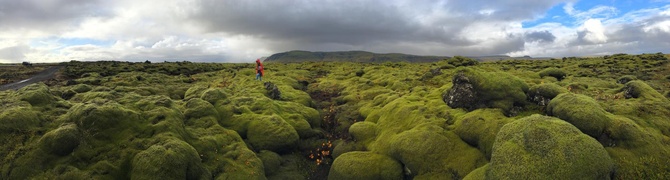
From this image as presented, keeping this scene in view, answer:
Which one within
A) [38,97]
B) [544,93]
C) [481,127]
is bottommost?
[481,127]

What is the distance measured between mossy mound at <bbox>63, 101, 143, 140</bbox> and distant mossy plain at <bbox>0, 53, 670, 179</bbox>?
54mm

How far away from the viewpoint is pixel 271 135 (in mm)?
23109

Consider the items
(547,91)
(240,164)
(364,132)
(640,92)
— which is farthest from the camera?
(364,132)

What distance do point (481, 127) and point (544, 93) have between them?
7030 millimetres

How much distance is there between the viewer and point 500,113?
71.2 feet

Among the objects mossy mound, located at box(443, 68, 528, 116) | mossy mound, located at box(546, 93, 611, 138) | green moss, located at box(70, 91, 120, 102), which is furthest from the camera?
green moss, located at box(70, 91, 120, 102)

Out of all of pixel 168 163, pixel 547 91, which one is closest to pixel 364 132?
pixel 547 91

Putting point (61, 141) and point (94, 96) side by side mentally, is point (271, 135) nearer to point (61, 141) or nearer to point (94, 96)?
point (61, 141)

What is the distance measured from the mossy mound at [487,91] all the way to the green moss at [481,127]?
65.4 inches

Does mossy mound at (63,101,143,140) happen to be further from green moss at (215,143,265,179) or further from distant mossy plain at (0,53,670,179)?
green moss at (215,143,265,179)

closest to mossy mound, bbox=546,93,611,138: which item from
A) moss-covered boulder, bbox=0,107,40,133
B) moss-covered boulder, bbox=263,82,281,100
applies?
moss-covered boulder, bbox=263,82,281,100

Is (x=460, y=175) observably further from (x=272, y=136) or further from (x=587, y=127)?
(x=272, y=136)

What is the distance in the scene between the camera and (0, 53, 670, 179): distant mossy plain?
14508mm

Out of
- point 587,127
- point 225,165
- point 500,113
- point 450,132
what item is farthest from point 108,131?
point 587,127
